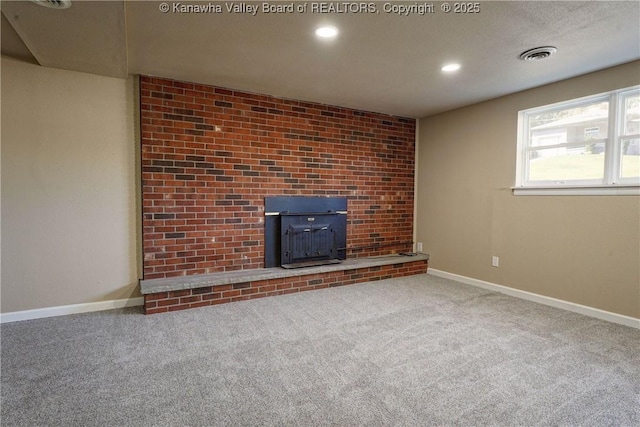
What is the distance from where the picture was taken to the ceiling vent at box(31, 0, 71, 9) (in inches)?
70.6

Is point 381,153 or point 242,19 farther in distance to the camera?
point 381,153

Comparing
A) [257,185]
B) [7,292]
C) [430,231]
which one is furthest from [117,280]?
[430,231]

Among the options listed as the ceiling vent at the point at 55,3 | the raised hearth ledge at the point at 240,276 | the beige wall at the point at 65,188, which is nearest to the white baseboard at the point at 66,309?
the beige wall at the point at 65,188

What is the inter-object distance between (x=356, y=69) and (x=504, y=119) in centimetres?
194

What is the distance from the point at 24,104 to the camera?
278 cm

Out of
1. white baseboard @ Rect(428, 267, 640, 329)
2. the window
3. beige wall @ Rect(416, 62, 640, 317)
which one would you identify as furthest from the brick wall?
the window

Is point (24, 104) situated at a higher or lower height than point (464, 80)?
lower

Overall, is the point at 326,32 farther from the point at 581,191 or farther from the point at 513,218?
the point at 513,218

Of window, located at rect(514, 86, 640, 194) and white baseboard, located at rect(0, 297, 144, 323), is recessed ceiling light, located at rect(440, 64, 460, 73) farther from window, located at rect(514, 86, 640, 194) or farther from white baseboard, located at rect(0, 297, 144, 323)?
white baseboard, located at rect(0, 297, 144, 323)

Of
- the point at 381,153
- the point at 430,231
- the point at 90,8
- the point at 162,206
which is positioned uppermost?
the point at 90,8

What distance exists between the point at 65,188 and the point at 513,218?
452cm

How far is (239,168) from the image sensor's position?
143 inches

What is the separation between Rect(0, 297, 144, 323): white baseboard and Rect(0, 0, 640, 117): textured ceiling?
6.97 ft

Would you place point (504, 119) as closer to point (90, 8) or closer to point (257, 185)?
point (257, 185)
